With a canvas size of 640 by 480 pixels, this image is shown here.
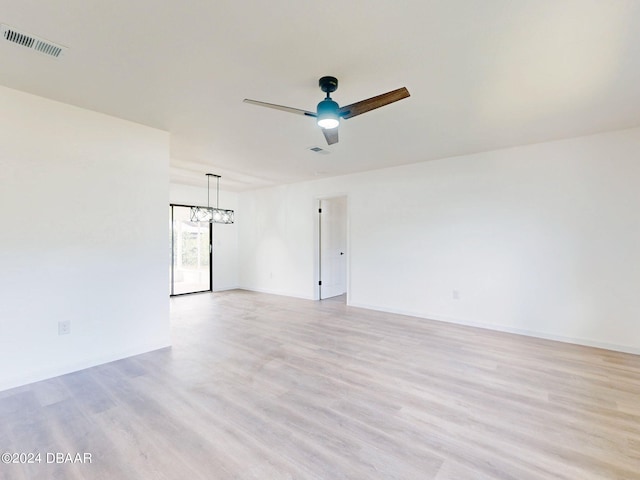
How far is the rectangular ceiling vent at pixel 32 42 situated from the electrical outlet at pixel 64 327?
230 cm

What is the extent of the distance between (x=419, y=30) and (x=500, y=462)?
265 cm

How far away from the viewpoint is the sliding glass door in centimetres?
732

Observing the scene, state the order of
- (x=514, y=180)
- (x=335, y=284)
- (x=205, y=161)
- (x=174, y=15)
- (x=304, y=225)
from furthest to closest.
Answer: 1. (x=335, y=284)
2. (x=304, y=225)
3. (x=205, y=161)
4. (x=514, y=180)
5. (x=174, y=15)

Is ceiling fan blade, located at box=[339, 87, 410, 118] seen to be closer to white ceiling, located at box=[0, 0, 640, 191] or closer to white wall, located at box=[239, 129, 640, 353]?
white ceiling, located at box=[0, 0, 640, 191]

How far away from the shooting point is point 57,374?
2822mm

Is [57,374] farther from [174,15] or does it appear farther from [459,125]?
[459,125]

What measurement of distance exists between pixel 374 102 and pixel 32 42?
2.32 m

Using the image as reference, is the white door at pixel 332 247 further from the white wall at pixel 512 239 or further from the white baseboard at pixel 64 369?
the white baseboard at pixel 64 369

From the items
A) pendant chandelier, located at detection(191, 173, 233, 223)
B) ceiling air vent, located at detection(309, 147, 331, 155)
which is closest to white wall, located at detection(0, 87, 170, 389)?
ceiling air vent, located at detection(309, 147, 331, 155)

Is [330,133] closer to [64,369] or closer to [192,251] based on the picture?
[64,369]

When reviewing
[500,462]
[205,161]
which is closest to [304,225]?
[205,161]

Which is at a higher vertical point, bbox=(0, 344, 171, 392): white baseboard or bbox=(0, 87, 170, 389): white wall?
bbox=(0, 87, 170, 389): white wall

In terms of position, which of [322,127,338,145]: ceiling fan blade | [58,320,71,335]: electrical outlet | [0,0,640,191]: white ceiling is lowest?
[58,320,71,335]: electrical outlet

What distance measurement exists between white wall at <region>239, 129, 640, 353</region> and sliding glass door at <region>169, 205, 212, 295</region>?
3.53 m
